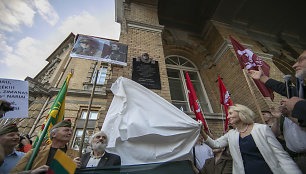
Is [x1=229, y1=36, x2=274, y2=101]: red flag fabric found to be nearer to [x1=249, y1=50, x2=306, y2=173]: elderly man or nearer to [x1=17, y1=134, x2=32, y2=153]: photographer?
[x1=249, y1=50, x2=306, y2=173]: elderly man

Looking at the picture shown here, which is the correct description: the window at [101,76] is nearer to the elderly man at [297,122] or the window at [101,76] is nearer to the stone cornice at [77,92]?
the stone cornice at [77,92]

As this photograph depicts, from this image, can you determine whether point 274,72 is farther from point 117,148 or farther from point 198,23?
point 117,148

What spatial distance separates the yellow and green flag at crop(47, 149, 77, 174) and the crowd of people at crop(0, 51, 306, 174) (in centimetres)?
18

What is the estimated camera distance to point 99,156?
1.95 meters

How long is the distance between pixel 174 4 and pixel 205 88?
448cm

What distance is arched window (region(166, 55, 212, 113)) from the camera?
516 cm

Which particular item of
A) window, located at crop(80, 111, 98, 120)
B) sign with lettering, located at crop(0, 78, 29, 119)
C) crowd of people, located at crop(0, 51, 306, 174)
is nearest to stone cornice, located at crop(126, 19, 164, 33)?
sign with lettering, located at crop(0, 78, 29, 119)

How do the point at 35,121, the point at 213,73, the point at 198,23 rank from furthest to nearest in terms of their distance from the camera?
the point at 35,121, the point at 198,23, the point at 213,73

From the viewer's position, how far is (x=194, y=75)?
6.56m

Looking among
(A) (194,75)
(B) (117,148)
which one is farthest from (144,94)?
(A) (194,75)

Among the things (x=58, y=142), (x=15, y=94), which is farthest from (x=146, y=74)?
(x=15, y=94)

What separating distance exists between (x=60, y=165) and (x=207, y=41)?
7335mm

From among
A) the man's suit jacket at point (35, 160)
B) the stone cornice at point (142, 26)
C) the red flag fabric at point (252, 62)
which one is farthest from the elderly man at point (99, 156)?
the stone cornice at point (142, 26)

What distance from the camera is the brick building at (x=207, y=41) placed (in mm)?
4309
